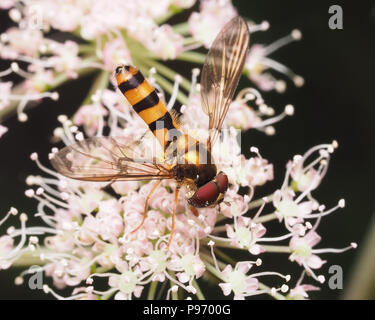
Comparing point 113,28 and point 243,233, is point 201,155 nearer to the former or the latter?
point 243,233

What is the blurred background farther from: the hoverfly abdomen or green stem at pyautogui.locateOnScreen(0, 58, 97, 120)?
the hoverfly abdomen

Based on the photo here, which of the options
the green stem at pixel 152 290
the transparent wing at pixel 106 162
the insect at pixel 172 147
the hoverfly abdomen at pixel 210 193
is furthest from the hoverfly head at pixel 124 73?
the green stem at pixel 152 290

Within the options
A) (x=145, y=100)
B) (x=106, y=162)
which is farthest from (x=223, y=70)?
(x=106, y=162)

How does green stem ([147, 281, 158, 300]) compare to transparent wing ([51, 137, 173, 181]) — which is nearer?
transparent wing ([51, 137, 173, 181])

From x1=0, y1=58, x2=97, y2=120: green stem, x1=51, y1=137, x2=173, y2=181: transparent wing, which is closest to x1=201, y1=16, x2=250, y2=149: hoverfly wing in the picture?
x1=51, y1=137, x2=173, y2=181: transparent wing

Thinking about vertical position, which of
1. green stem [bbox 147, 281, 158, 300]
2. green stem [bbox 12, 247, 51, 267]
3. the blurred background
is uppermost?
the blurred background

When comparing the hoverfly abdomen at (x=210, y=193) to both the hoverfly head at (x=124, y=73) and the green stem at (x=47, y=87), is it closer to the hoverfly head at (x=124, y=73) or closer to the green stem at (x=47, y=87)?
the hoverfly head at (x=124, y=73)
